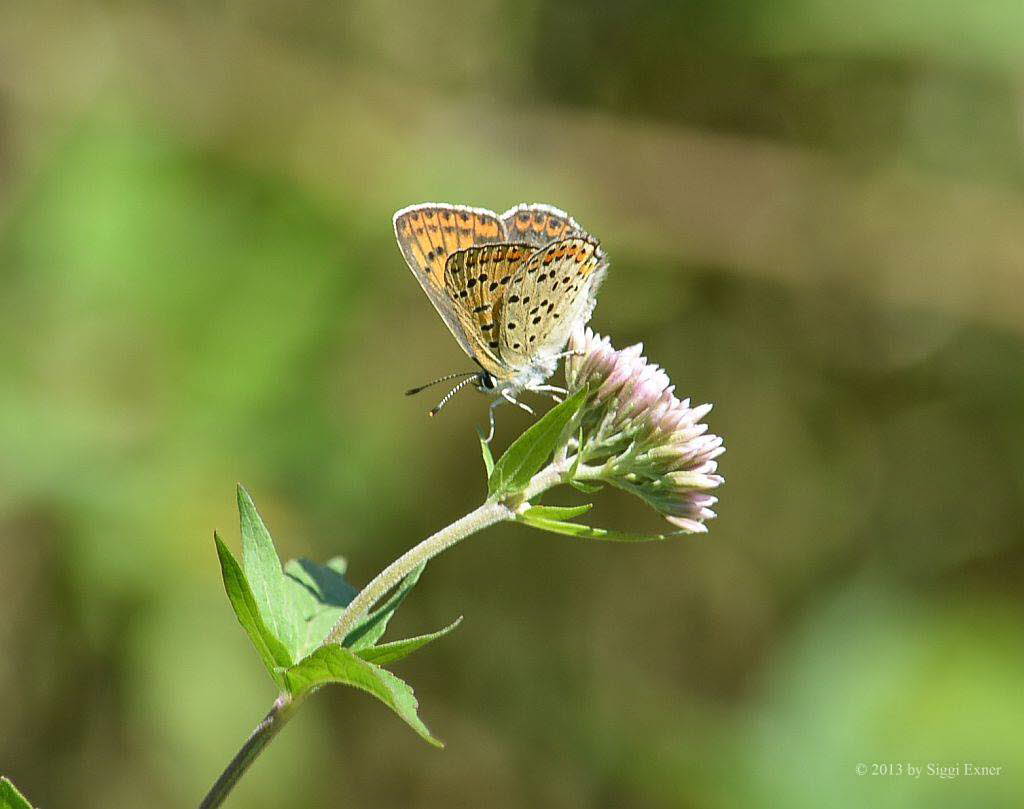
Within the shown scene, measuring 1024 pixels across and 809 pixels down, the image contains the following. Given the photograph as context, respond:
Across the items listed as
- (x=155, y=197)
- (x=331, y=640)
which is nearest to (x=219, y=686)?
(x=155, y=197)

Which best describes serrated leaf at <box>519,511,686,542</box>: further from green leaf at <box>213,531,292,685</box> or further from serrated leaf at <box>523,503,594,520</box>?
green leaf at <box>213,531,292,685</box>

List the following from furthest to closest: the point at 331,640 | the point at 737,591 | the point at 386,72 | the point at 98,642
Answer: the point at 386,72
the point at 737,591
the point at 98,642
the point at 331,640

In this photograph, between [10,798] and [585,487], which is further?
[585,487]

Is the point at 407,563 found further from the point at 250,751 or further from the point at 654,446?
the point at 654,446

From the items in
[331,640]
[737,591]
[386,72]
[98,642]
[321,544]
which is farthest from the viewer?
[386,72]

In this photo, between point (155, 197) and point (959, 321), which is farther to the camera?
point (959, 321)

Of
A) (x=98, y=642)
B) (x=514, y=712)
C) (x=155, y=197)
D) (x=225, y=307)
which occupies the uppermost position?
(x=155, y=197)

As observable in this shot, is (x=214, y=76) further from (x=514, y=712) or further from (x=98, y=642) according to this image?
(x=514, y=712)

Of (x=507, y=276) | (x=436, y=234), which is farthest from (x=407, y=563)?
(x=436, y=234)
